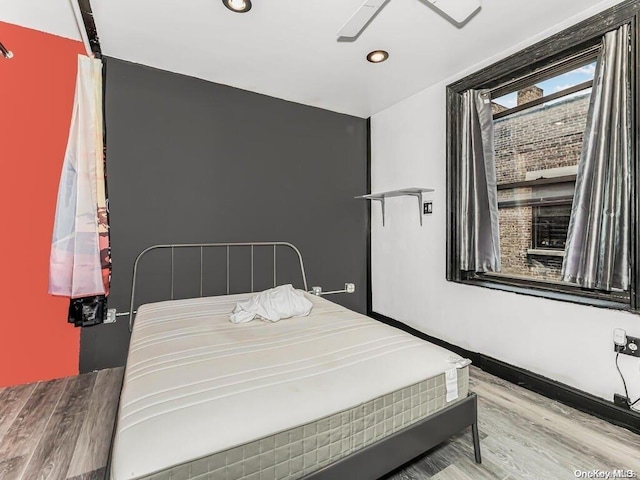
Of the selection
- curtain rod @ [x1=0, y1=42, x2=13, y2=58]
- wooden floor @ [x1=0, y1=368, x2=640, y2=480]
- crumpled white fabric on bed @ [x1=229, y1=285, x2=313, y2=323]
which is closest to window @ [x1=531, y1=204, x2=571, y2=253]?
wooden floor @ [x1=0, y1=368, x2=640, y2=480]

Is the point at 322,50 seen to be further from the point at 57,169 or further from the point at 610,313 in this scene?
the point at 610,313

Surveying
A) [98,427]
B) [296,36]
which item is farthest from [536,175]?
Answer: [98,427]

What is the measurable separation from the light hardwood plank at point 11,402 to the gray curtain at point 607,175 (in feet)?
11.2

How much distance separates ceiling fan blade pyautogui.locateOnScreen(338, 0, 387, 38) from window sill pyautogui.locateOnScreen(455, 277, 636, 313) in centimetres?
202

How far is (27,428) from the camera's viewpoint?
178 centimetres

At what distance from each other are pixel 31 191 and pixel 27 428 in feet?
4.97

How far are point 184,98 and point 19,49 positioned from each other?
1059 mm

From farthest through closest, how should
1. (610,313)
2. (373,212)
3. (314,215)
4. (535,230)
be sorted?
(373,212)
(314,215)
(535,230)
(610,313)

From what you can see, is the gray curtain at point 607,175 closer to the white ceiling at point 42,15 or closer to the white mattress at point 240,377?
the white mattress at point 240,377

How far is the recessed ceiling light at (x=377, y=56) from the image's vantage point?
93.8 inches

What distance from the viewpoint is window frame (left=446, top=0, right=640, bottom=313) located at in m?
1.71

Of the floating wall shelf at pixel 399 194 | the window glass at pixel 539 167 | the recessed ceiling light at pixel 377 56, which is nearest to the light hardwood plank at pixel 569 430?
the window glass at pixel 539 167

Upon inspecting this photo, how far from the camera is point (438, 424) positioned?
136 centimetres

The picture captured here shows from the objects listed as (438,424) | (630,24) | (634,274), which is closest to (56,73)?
(438,424)
